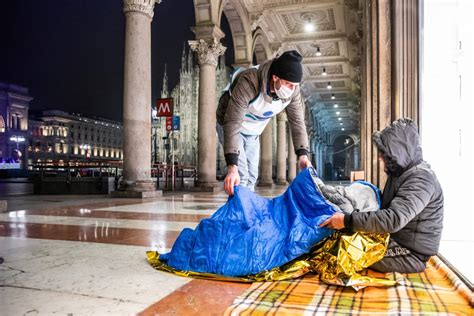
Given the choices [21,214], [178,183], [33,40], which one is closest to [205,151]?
[178,183]

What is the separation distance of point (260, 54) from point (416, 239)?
1796 centimetres

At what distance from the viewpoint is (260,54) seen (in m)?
19.3

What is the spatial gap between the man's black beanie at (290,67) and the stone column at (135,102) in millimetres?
6716

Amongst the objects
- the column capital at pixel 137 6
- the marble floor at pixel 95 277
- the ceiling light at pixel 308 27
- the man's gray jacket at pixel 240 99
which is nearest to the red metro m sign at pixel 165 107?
the column capital at pixel 137 6

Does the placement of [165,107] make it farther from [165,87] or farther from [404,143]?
[165,87]

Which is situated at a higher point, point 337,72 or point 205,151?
point 337,72

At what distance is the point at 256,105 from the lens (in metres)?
3.12

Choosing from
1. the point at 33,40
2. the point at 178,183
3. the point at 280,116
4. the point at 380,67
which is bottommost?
the point at 178,183

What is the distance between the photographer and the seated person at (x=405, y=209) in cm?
213

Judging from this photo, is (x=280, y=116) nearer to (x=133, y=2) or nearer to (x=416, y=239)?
(x=133, y=2)

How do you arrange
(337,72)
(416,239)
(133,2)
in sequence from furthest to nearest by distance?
(337,72), (133,2), (416,239)

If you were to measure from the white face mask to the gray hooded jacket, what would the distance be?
0.81 metres

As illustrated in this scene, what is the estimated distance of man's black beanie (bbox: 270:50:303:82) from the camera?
276 centimetres

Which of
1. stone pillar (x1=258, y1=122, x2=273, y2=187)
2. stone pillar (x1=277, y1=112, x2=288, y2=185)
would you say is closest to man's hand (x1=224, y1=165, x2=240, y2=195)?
Result: stone pillar (x1=258, y1=122, x2=273, y2=187)
